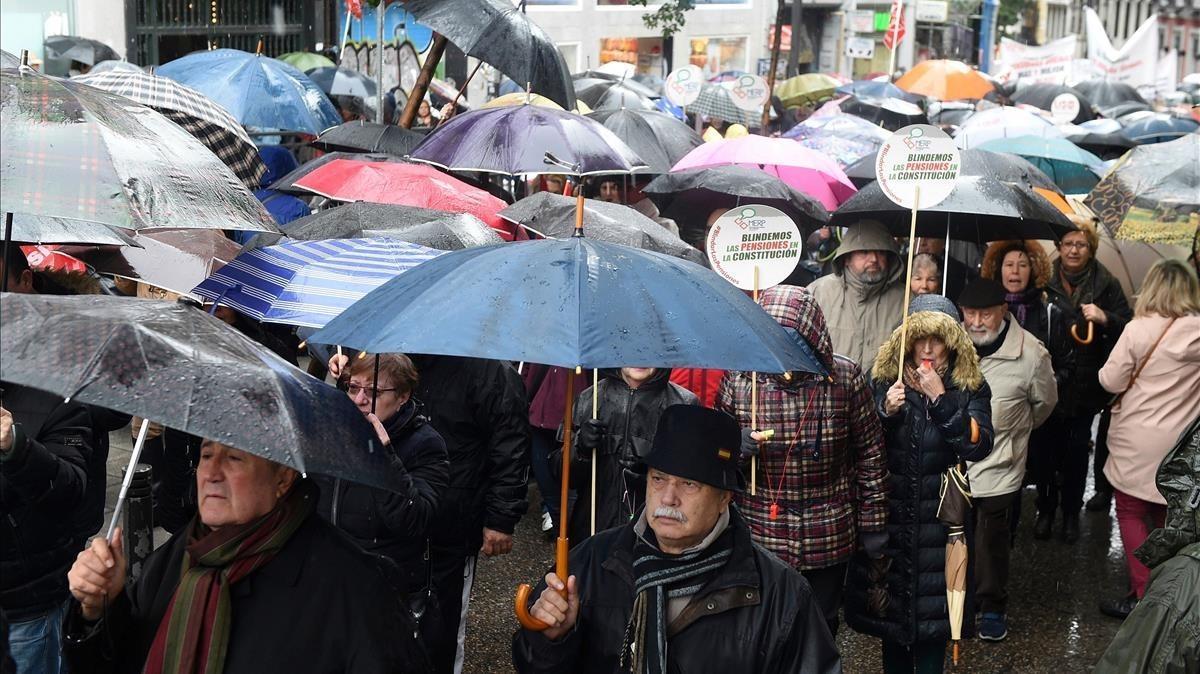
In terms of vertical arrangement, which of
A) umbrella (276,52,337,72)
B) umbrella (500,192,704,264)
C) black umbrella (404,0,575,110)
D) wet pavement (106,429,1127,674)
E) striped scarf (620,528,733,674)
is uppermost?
black umbrella (404,0,575,110)

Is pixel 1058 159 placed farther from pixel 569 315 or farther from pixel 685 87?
pixel 569 315

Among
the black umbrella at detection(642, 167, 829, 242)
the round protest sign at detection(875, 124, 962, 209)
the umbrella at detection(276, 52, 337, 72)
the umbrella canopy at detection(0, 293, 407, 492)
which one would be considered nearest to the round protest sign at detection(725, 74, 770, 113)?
the umbrella at detection(276, 52, 337, 72)

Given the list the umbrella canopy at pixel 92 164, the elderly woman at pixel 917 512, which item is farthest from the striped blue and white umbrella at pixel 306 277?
the elderly woman at pixel 917 512

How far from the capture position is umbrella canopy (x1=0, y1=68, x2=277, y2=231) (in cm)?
348

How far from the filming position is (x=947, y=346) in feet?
20.9

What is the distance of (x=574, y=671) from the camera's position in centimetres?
393

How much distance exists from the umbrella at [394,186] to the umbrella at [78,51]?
8914 mm

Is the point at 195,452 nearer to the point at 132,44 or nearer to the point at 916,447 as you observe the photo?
the point at 916,447

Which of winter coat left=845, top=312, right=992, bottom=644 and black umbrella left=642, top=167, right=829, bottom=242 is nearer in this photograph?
winter coat left=845, top=312, right=992, bottom=644

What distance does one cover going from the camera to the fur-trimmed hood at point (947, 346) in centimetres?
627

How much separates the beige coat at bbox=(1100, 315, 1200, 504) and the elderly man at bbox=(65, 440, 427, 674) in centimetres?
528

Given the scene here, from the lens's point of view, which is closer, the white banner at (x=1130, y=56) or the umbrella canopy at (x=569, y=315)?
the umbrella canopy at (x=569, y=315)

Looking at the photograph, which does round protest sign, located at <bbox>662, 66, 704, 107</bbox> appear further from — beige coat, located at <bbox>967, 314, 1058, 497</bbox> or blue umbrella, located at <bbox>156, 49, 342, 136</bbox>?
beige coat, located at <bbox>967, 314, 1058, 497</bbox>

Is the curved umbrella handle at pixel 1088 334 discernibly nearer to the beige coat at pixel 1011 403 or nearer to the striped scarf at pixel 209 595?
the beige coat at pixel 1011 403
